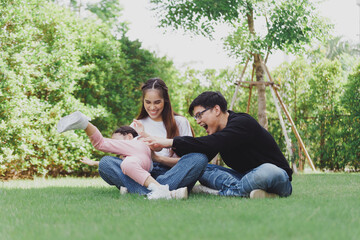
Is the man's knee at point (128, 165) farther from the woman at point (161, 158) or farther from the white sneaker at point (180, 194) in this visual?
the white sneaker at point (180, 194)

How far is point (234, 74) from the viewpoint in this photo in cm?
1123

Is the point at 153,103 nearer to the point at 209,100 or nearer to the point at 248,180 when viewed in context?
the point at 209,100

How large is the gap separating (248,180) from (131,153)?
1097 mm

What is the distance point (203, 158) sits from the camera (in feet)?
11.4

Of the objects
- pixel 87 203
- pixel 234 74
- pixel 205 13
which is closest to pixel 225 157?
pixel 87 203

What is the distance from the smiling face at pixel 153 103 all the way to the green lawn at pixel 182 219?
1097mm

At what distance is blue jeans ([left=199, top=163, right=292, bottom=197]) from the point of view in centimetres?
326

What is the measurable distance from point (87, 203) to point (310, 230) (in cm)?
189

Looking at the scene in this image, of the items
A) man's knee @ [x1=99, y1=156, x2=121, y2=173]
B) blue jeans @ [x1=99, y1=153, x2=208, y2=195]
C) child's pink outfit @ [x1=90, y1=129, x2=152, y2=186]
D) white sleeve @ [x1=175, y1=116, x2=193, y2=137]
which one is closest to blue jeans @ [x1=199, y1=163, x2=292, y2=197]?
blue jeans @ [x1=99, y1=153, x2=208, y2=195]

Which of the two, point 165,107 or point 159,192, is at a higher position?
point 165,107

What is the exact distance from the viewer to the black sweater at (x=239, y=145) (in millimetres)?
3342

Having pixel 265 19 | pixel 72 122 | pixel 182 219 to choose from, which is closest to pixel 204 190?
pixel 72 122

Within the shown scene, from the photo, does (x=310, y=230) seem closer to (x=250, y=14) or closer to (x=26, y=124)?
(x=26, y=124)

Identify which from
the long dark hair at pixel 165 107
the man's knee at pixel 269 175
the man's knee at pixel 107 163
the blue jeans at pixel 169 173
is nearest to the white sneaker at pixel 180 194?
the blue jeans at pixel 169 173
